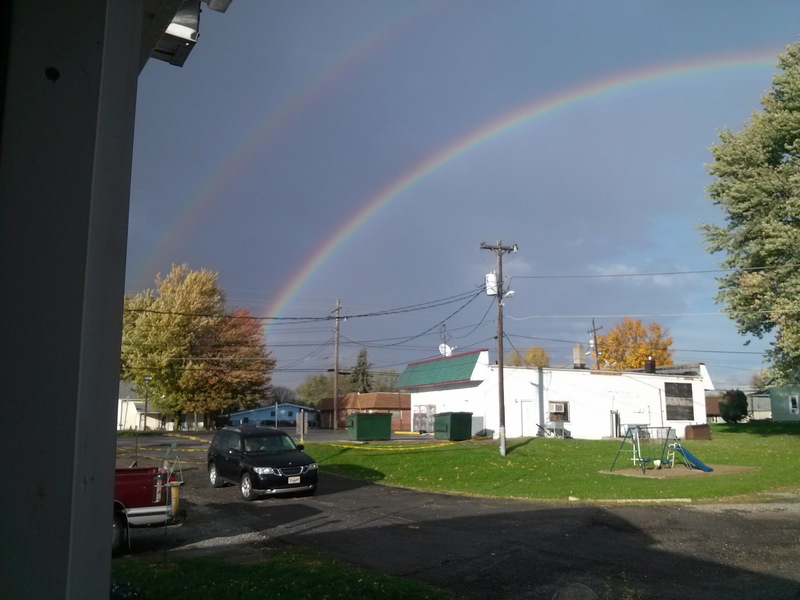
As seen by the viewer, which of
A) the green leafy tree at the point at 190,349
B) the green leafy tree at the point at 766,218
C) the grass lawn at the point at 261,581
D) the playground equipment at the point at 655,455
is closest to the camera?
the grass lawn at the point at 261,581

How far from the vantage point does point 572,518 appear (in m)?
13.1

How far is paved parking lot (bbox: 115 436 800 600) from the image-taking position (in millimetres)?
8164

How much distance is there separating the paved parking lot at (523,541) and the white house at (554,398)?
75.8ft

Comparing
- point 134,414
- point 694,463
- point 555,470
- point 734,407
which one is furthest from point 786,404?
point 134,414

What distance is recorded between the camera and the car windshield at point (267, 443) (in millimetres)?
17453

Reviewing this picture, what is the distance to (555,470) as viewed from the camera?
22.3 meters

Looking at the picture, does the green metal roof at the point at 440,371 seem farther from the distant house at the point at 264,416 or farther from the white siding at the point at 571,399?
the distant house at the point at 264,416

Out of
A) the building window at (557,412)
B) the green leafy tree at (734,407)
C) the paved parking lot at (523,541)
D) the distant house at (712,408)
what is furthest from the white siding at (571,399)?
the distant house at (712,408)

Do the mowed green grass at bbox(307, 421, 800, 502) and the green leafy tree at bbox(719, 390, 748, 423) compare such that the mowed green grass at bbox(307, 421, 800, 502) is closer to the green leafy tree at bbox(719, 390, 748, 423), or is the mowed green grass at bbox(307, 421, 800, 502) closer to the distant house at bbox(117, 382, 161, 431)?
the green leafy tree at bbox(719, 390, 748, 423)

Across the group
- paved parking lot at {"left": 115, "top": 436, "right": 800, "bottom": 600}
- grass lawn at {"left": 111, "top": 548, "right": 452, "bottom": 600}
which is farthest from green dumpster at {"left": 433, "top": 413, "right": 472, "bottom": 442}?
grass lawn at {"left": 111, "top": 548, "right": 452, "bottom": 600}

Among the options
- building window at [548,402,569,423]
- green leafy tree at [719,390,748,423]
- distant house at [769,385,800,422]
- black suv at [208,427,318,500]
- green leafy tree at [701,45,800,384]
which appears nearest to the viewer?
black suv at [208,427,318,500]

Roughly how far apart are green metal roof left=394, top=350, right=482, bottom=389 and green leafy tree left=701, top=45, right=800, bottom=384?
1478cm

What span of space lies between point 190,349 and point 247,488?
1935 inches

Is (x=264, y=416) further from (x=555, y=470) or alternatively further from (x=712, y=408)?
(x=712, y=408)
